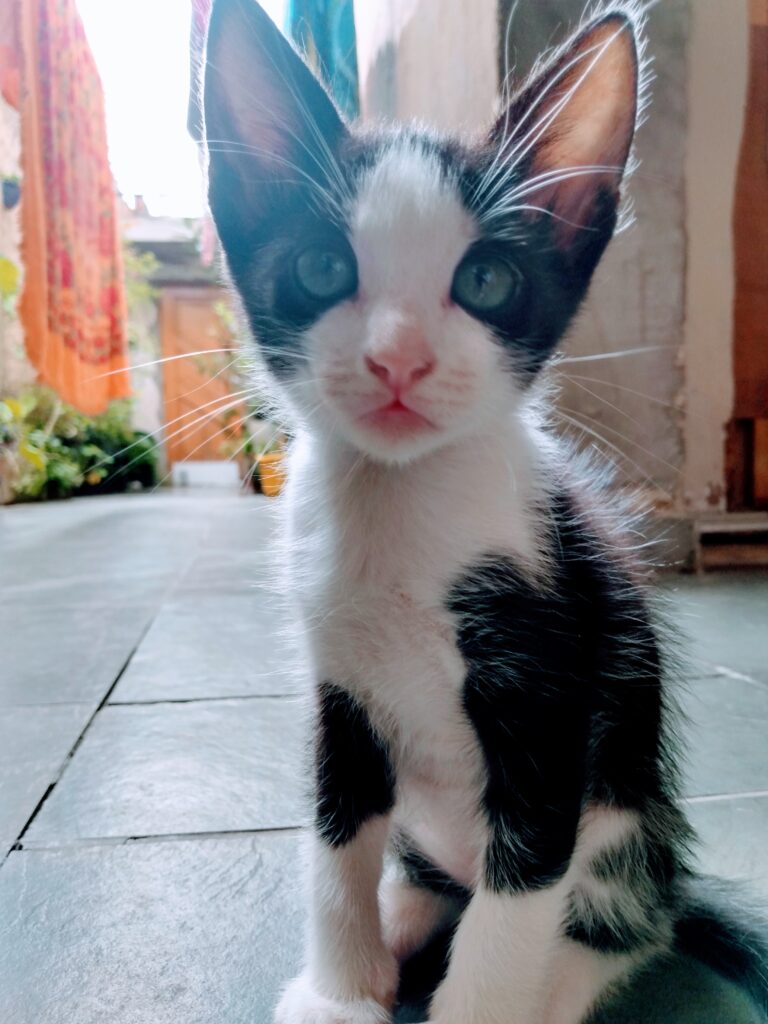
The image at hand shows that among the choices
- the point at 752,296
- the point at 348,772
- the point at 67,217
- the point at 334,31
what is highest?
the point at 67,217

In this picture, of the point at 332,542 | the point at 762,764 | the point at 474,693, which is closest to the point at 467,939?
the point at 474,693

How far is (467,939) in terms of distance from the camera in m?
0.51

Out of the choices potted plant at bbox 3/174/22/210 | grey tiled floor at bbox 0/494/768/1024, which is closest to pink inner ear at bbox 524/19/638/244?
grey tiled floor at bbox 0/494/768/1024

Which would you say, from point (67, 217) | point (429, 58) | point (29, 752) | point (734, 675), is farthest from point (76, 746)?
point (67, 217)

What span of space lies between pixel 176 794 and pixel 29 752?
0.84 ft

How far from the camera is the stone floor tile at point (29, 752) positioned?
0.87 meters

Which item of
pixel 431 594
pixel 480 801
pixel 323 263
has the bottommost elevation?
pixel 480 801

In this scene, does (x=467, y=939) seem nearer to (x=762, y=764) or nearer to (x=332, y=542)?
(x=332, y=542)

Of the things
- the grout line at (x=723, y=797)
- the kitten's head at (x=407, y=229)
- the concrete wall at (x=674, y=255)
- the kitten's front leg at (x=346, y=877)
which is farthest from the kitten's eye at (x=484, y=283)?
→ the concrete wall at (x=674, y=255)

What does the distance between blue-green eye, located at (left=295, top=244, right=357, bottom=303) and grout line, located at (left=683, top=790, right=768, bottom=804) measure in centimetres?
61

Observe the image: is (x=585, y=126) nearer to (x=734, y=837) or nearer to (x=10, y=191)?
(x=734, y=837)

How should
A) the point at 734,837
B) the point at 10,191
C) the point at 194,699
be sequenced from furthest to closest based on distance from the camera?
the point at 10,191
the point at 194,699
the point at 734,837

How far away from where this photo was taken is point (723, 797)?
843mm

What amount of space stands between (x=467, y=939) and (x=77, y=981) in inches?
11.3
